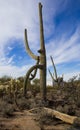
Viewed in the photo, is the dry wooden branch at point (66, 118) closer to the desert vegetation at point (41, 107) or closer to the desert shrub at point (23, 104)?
the desert vegetation at point (41, 107)

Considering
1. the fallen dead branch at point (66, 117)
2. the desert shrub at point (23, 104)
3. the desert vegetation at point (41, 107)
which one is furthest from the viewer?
the desert shrub at point (23, 104)

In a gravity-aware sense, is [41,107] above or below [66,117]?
above

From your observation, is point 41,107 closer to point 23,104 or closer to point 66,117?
point 23,104

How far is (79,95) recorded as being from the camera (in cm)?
1377

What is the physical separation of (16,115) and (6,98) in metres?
3.43

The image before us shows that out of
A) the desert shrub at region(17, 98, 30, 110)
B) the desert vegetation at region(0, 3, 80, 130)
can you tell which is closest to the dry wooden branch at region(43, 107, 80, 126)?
the desert vegetation at region(0, 3, 80, 130)

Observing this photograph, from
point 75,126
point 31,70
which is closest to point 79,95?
point 31,70

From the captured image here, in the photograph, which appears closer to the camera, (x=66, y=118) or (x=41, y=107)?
(x=66, y=118)

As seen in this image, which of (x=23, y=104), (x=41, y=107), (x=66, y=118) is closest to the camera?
(x=66, y=118)

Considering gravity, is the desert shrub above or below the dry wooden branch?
above

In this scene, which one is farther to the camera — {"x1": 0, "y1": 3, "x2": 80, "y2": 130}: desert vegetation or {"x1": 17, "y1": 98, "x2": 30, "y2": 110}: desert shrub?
{"x1": 17, "y1": 98, "x2": 30, "y2": 110}: desert shrub

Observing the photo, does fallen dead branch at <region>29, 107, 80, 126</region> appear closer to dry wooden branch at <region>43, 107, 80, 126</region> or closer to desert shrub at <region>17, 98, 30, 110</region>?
dry wooden branch at <region>43, 107, 80, 126</region>

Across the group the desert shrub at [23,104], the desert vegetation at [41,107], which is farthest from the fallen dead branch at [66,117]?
the desert shrub at [23,104]

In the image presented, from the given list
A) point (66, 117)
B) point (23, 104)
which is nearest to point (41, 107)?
point (23, 104)
